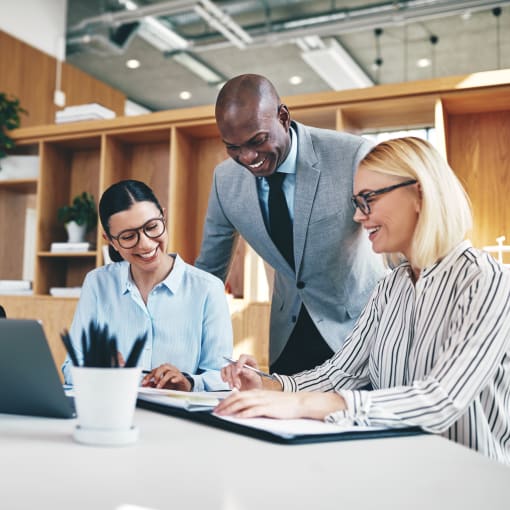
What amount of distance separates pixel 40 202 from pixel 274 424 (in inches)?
147

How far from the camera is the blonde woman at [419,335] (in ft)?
3.50

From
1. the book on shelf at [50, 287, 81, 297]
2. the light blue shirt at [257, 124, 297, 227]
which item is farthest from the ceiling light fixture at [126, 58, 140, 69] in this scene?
the light blue shirt at [257, 124, 297, 227]

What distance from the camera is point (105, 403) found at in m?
0.89

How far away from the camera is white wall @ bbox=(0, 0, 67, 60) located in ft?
18.7

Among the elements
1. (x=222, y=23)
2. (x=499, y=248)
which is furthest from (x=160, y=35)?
(x=499, y=248)

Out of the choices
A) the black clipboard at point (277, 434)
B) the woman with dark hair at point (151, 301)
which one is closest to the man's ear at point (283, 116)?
the woman with dark hair at point (151, 301)

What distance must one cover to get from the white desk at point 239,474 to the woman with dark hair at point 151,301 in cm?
88

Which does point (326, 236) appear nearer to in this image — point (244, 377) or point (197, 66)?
point (244, 377)

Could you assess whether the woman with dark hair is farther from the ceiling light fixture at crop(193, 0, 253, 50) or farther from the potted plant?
the ceiling light fixture at crop(193, 0, 253, 50)

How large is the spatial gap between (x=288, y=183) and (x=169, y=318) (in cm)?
60

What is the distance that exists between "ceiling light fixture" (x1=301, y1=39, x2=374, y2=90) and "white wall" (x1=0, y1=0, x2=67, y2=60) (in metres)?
2.42

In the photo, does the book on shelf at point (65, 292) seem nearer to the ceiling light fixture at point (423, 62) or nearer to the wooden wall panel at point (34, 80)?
the wooden wall panel at point (34, 80)

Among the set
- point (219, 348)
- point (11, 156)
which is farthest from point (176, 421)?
point (11, 156)

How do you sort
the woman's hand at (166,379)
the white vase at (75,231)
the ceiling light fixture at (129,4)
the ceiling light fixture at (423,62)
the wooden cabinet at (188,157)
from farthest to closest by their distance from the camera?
1. the ceiling light fixture at (423,62)
2. the ceiling light fixture at (129,4)
3. the white vase at (75,231)
4. the wooden cabinet at (188,157)
5. the woman's hand at (166,379)
